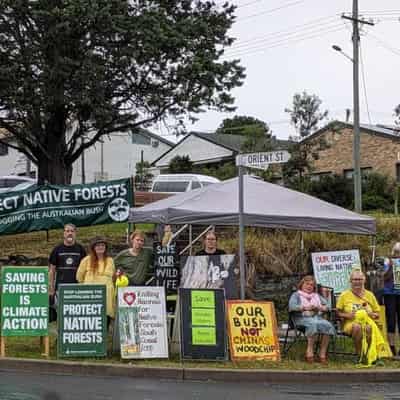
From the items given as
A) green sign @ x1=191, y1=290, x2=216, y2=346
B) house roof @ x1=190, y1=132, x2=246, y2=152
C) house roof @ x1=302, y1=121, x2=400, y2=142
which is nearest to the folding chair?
green sign @ x1=191, y1=290, x2=216, y2=346

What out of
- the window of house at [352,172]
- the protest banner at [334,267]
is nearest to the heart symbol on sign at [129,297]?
the protest banner at [334,267]

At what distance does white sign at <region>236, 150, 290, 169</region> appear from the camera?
1029 cm

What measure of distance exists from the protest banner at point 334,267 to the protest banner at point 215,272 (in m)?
1.78

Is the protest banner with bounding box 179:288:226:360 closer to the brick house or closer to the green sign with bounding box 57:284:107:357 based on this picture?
the green sign with bounding box 57:284:107:357

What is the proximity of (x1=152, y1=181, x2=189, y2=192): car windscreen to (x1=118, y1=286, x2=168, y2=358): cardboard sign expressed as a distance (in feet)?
66.5

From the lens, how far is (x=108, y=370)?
31.7 ft

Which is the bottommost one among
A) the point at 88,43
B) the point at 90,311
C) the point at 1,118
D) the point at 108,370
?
the point at 108,370

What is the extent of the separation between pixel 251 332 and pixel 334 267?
11.5ft

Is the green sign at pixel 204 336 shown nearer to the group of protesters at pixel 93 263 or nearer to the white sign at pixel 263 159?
the group of protesters at pixel 93 263

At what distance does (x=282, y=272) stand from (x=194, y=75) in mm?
11019

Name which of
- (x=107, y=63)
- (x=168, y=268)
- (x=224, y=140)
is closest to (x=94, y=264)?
(x=168, y=268)

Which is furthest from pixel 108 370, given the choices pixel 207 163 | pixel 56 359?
pixel 207 163

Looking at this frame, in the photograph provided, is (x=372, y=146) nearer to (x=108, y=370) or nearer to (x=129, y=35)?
(x=129, y=35)

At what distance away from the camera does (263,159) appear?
10.5m
